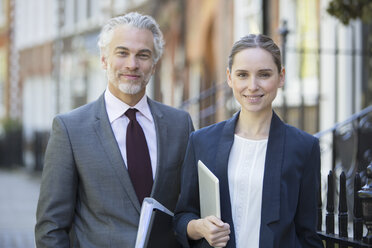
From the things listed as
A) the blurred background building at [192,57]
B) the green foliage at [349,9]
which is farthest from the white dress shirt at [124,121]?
the green foliage at [349,9]

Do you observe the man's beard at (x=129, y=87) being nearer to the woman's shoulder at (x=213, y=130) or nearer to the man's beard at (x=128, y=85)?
the man's beard at (x=128, y=85)

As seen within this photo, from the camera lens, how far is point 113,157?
294 centimetres

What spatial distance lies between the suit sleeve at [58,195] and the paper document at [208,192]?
0.65 metres

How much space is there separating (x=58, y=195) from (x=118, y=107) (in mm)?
502

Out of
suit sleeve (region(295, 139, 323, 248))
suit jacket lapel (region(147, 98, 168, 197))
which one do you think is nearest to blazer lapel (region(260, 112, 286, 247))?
suit sleeve (region(295, 139, 323, 248))

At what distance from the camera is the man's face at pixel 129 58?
298 centimetres

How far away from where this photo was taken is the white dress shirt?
3.03 m

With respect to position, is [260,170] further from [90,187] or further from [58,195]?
[58,195]

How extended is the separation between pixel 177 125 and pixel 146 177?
34cm

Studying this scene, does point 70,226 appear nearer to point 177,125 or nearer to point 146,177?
point 146,177

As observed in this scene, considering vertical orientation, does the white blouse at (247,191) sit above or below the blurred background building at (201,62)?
below

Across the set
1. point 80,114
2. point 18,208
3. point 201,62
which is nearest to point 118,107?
point 80,114

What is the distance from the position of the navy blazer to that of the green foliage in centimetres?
346

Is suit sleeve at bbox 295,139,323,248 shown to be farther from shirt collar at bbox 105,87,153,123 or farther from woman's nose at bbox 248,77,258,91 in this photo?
shirt collar at bbox 105,87,153,123
